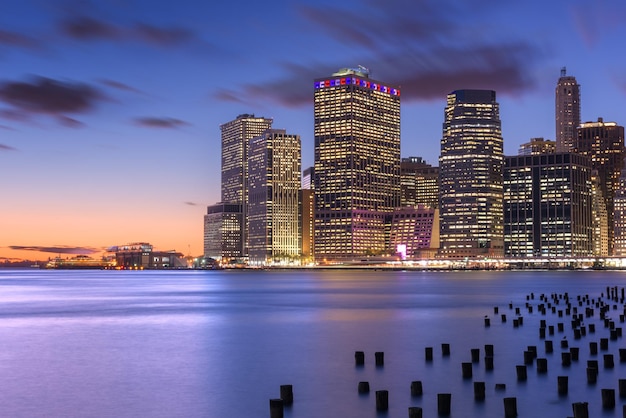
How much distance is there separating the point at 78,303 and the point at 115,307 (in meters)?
12.3

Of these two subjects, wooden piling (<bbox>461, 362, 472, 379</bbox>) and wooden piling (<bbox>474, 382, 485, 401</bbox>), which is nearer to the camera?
wooden piling (<bbox>474, 382, 485, 401</bbox>)

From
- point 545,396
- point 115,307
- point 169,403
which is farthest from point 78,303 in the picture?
point 545,396

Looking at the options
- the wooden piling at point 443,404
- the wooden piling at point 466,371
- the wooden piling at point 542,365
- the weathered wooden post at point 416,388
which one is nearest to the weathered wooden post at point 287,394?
the weathered wooden post at point 416,388

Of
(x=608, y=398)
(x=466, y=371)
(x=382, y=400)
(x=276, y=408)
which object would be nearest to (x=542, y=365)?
(x=466, y=371)

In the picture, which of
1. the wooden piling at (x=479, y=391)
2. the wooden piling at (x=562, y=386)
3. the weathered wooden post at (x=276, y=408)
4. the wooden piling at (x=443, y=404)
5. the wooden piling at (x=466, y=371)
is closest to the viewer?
the weathered wooden post at (x=276, y=408)

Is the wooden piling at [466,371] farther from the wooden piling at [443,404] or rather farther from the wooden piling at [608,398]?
the wooden piling at [608,398]

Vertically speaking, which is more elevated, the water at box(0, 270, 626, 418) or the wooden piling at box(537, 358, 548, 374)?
the wooden piling at box(537, 358, 548, 374)

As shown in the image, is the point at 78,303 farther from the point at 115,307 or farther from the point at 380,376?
the point at 380,376

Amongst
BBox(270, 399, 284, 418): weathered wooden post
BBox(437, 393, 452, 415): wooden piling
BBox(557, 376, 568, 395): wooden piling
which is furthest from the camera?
BBox(557, 376, 568, 395): wooden piling

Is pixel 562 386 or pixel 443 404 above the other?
pixel 562 386

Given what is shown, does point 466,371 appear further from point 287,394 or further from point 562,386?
point 287,394

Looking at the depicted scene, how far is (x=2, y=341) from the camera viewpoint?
60.8 m

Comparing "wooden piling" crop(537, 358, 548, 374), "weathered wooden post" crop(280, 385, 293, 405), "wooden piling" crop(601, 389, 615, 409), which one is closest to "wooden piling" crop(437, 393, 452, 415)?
"wooden piling" crop(601, 389, 615, 409)

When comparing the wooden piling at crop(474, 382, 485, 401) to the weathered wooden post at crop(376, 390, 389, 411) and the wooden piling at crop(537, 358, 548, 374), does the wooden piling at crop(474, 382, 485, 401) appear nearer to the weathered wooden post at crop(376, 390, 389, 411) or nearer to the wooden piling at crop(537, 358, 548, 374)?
the weathered wooden post at crop(376, 390, 389, 411)
